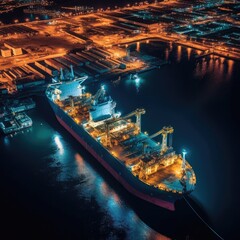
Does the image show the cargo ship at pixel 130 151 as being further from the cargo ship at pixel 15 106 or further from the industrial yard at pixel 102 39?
the industrial yard at pixel 102 39

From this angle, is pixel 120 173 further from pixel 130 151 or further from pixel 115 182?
pixel 130 151

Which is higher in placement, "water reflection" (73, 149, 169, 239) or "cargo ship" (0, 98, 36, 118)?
"cargo ship" (0, 98, 36, 118)

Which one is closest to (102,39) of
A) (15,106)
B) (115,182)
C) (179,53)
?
(179,53)

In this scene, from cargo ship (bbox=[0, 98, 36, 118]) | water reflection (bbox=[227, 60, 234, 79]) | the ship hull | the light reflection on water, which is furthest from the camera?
water reflection (bbox=[227, 60, 234, 79])

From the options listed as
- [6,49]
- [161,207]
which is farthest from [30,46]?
[161,207]

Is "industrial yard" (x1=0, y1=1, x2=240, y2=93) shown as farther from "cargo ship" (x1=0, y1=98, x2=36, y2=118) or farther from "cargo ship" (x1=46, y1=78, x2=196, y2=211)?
"cargo ship" (x1=46, y1=78, x2=196, y2=211)

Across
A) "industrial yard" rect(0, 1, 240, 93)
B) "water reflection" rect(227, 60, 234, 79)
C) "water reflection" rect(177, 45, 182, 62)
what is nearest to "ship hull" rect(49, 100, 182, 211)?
"industrial yard" rect(0, 1, 240, 93)

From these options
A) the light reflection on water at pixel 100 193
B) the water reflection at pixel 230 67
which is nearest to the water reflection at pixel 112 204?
the light reflection on water at pixel 100 193
